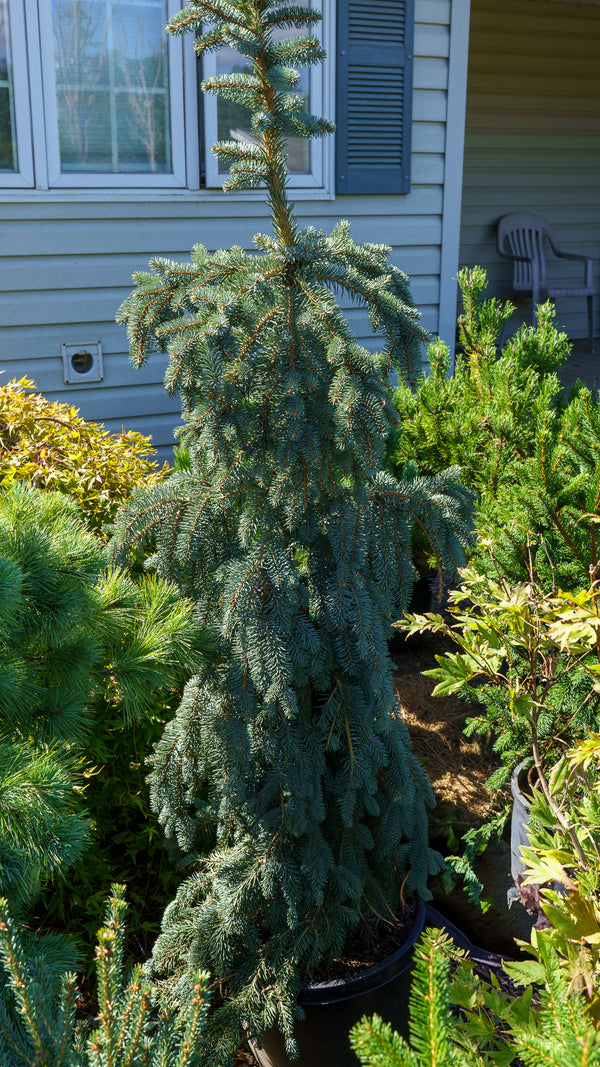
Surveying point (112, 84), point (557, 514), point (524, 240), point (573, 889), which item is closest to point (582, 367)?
point (524, 240)

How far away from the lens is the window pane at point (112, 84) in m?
3.93

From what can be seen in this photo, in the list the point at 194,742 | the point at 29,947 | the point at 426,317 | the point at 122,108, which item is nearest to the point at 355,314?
the point at 426,317

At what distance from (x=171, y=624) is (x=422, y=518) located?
63 cm

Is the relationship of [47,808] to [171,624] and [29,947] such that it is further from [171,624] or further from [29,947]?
[171,624]

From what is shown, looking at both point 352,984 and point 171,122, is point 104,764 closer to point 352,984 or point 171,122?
point 352,984

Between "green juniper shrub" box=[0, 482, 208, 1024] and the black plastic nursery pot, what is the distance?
761 millimetres

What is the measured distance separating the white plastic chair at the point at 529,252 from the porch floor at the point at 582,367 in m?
0.19

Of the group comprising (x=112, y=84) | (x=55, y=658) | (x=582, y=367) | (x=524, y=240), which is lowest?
(x=582, y=367)

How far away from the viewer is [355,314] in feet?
16.0

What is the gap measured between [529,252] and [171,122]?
5.22 meters

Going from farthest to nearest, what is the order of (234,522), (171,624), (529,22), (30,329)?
(529,22) → (30,329) → (234,522) → (171,624)

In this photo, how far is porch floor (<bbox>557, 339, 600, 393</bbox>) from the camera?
6.96m

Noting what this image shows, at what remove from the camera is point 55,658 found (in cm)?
156

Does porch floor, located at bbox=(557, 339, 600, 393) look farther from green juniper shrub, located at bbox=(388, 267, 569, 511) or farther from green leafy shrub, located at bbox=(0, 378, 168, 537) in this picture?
green leafy shrub, located at bbox=(0, 378, 168, 537)
